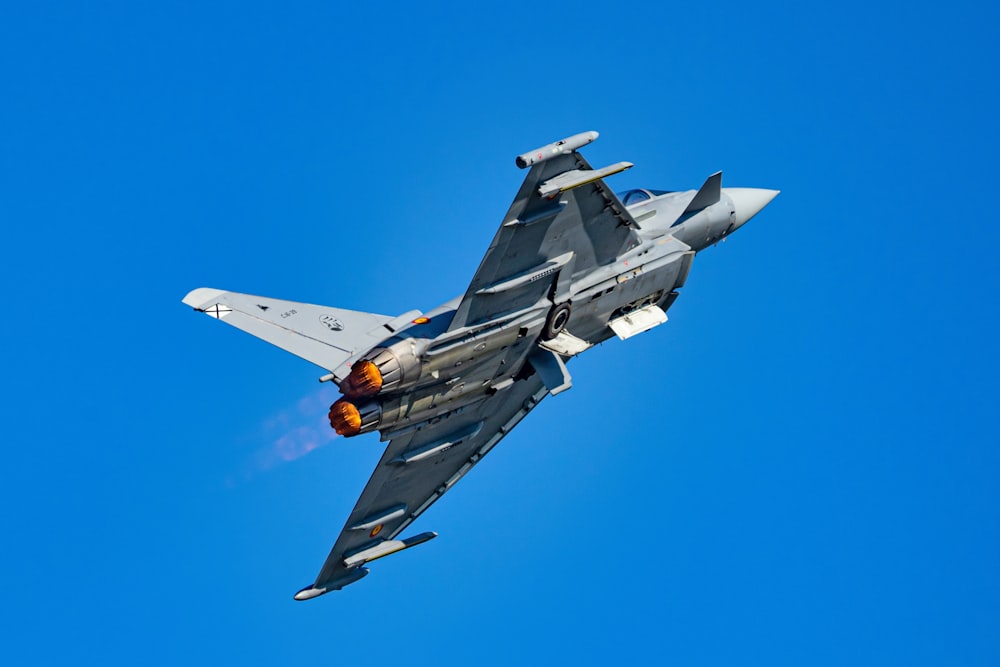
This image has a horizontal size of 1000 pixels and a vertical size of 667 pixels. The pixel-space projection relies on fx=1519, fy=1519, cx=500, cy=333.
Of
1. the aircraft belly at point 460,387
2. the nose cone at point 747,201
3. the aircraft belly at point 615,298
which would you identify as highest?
the nose cone at point 747,201

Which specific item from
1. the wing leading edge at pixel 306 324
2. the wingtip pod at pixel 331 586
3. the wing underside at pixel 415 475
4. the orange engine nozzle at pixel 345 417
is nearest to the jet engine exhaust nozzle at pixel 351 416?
the orange engine nozzle at pixel 345 417

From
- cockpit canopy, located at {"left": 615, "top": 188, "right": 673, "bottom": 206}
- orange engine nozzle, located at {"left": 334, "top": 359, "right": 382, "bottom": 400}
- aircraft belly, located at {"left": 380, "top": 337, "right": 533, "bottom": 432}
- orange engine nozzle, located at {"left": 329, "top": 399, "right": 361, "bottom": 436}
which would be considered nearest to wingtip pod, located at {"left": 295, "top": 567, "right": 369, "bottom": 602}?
aircraft belly, located at {"left": 380, "top": 337, "right": 533, "bottom": 432}

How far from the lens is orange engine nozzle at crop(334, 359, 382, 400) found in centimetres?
2370

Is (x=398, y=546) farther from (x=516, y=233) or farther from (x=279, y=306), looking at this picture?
(x=516, y=233)

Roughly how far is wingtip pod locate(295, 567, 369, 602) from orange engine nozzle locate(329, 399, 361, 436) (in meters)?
5.87

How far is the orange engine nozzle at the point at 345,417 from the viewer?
78.8ft

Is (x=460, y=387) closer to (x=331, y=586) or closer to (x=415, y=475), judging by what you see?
(x=415, y=475)

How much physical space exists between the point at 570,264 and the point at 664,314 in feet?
9.54

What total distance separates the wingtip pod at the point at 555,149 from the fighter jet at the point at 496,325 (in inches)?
0.8

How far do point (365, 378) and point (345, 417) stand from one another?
30.7 inches

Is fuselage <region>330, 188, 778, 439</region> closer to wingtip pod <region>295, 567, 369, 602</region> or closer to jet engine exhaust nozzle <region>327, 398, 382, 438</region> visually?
jet engine exhaust nozzle <region>327, 398, 382, 438</region>

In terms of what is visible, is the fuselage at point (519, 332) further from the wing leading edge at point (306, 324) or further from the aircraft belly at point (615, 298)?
the wing leading edge at point (306, 324)

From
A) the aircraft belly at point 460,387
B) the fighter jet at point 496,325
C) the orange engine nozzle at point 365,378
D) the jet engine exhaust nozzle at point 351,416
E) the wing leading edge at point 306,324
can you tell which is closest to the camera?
the orange engine nozzle at point 365,378

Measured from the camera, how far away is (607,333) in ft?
89.1
